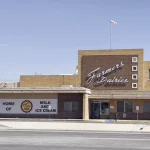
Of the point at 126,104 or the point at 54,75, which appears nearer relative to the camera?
the point at 126,104

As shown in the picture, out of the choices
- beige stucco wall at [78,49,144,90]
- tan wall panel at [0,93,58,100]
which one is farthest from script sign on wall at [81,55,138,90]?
tan wall panel at [0,93,58,100]

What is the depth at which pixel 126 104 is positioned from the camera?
4991 cm

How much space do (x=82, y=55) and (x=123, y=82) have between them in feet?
20.8

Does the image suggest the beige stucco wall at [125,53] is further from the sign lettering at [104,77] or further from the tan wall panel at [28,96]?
the tan wall panel at [28,96]

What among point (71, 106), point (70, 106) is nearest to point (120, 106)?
point (71, 106)

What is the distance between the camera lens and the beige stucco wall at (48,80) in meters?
53.5

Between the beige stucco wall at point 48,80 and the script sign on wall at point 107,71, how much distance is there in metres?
2.30

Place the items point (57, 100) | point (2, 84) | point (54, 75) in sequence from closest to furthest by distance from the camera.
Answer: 1. point (57, 100)
2. point (54, 75)
3. point (2, 84)

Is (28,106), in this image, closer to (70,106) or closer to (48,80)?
(70,106)

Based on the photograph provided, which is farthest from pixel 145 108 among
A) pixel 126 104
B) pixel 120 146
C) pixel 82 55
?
pixel 120 146

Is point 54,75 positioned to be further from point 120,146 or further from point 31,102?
point 120,146

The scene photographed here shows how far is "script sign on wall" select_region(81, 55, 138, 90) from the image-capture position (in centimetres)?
5075

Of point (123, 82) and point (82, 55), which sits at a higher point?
point (82, 55)

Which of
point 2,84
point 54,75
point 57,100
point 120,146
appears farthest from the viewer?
point 2,84
